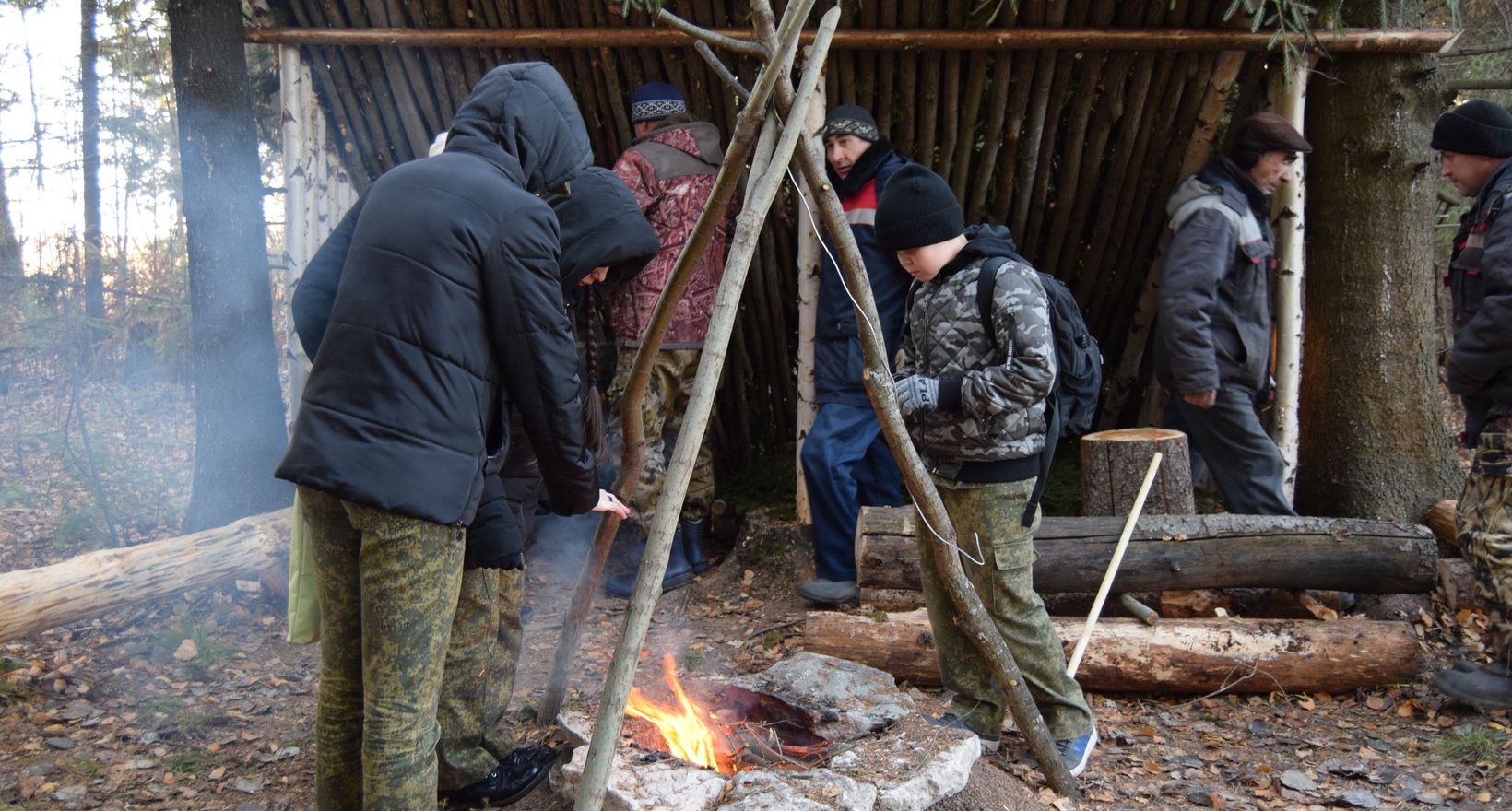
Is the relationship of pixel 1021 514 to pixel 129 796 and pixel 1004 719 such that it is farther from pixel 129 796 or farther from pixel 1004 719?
pixel 129 796

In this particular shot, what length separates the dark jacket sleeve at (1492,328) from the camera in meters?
3.80

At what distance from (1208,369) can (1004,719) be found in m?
2.08

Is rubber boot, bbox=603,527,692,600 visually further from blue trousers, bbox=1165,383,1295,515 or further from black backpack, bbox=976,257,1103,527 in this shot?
blue trousers, bbox=1165,383,1295,515

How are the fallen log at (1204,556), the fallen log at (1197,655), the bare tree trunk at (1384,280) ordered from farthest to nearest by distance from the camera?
the bare tree trunk at (1384,280)
the fallen log at (1204,556)
the fallen log at (1197,655)

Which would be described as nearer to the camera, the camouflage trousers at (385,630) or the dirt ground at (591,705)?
the camouflage trousers at (385,630)

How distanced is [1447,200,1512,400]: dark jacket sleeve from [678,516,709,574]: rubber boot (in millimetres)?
3554

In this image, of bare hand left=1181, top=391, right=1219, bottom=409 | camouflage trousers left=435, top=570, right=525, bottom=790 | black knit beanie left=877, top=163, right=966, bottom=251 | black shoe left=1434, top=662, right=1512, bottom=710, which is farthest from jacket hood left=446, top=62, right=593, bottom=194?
black shoe left=1434, top=662, right=1512, bottom=710

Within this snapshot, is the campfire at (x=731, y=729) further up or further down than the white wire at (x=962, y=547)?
further down

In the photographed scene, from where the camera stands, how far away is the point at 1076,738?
11.6ft

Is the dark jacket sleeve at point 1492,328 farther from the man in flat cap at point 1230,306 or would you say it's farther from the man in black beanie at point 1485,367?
the man in flat cap at point 1230,306

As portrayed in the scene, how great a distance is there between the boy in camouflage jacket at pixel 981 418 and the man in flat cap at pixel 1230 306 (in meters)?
1.88

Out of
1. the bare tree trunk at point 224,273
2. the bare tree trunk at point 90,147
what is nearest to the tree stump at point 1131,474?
the bare tree trunk at point 224,273

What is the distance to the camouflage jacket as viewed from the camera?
3166mm

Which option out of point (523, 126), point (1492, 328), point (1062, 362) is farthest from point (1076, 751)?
point (523, 126)
